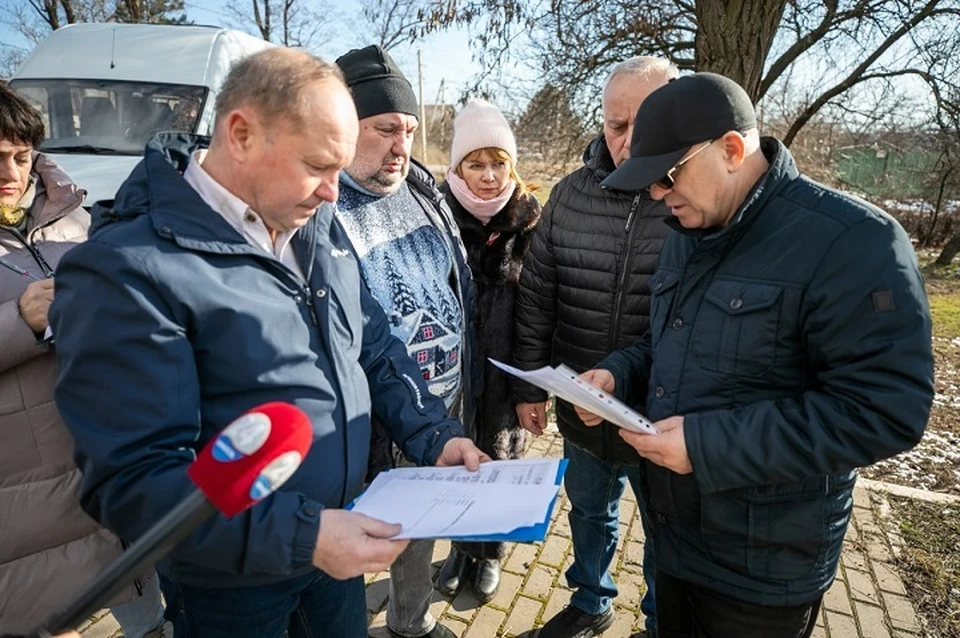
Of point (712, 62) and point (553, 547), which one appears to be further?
point (712, 62)

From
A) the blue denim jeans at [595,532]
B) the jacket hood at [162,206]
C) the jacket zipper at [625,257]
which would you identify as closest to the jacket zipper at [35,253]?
the jacket hood at [162,206]

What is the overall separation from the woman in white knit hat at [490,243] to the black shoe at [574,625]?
0.37m

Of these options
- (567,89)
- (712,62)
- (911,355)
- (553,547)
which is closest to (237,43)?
(567,89)

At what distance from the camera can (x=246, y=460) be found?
0.72m

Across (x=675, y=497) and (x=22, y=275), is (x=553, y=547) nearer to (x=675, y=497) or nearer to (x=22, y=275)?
(x=675, y=497)

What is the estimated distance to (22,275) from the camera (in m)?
1.79

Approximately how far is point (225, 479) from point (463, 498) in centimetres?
77

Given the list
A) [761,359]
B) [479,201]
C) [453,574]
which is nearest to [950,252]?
[479,201]

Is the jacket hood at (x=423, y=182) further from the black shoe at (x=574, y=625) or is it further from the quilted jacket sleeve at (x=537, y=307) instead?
the black shoe at (x=574, y=625)

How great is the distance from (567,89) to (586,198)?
6.35 metres

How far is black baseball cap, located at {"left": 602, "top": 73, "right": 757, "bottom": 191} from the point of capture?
1.53 metres

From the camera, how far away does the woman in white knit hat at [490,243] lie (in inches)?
110

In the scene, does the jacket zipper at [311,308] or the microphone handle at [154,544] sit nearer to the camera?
the microphone handle at [154,544]

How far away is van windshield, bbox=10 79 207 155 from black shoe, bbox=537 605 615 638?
19.0 feet
